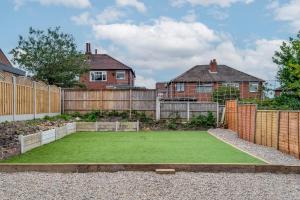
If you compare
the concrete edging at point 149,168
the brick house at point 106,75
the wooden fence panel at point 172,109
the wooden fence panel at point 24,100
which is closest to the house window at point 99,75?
the brick house at point 106,75

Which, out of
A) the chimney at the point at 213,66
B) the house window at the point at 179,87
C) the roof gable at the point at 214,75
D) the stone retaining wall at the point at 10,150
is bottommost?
the stone retaining wall at the point at 10,150

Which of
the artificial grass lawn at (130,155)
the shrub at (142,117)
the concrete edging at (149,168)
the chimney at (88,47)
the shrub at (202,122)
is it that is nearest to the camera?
the concrete edging at (149,168)

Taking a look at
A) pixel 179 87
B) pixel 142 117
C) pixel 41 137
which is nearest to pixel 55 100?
pixel 142 117

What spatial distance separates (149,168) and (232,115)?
12567mm

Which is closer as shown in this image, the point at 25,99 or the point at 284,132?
the point at 284,132

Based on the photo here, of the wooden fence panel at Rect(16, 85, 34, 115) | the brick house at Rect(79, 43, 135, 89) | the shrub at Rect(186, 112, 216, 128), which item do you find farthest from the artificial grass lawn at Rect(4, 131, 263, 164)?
the brick house at Rect(79, 43, 135, 89)

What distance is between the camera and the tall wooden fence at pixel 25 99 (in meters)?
14.6

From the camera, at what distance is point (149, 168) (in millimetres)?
8117

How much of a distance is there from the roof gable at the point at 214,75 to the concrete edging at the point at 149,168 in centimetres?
3753

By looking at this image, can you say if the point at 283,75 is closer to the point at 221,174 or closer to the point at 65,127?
the point at 65,127

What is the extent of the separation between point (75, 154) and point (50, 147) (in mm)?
1926

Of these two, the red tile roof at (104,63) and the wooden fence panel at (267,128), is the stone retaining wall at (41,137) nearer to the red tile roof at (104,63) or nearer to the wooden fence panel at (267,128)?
the wooden fence panel at (267,128)

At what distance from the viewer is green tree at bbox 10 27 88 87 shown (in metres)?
32.1

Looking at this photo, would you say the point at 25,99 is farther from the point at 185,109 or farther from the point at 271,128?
the point at 271,128
